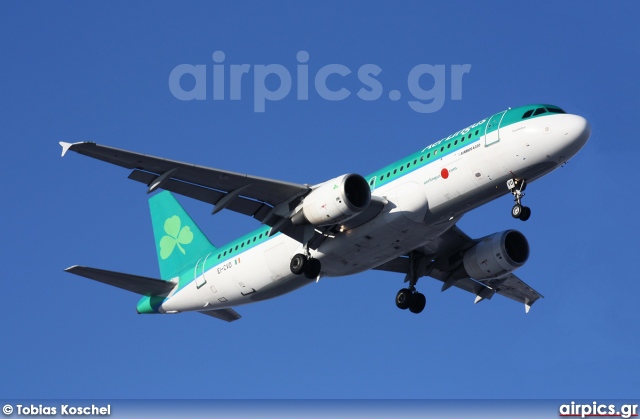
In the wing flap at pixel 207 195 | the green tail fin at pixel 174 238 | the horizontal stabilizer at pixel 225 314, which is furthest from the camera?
the green tail fin at pixel 174 238

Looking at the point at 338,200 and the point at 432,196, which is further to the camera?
the point at 338,200

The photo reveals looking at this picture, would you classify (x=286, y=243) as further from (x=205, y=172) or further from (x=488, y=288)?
(x=488, y=288)

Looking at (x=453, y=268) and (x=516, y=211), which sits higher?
(x=453, y=268)

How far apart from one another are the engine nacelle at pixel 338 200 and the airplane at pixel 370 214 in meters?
0.03

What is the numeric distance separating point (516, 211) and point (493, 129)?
280 cm

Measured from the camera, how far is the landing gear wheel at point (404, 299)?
47.0 metres

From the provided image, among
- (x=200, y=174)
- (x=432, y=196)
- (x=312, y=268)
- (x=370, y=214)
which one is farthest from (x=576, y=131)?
(x=200, y=174)

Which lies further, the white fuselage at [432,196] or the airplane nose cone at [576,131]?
the white fuselage at [432,196]

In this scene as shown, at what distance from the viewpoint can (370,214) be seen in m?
40.7

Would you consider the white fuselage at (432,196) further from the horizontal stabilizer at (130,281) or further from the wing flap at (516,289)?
the wing flap at (516,289)

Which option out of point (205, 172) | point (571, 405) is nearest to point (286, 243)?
point (205, 172)

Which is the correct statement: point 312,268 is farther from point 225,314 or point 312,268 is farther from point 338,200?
point 225,314

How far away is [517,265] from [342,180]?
9.39 metres

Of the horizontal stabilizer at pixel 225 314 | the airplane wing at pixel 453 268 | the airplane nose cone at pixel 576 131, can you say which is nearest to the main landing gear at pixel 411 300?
the airplane wing at pixel 453 268
